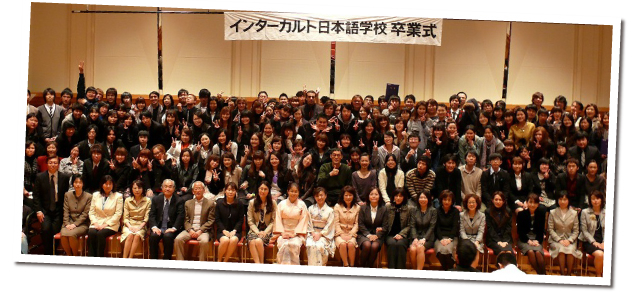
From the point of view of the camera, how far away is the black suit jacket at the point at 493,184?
7.14 m

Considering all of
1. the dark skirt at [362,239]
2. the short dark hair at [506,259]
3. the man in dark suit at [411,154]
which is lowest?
the short dark hair at [506,259]

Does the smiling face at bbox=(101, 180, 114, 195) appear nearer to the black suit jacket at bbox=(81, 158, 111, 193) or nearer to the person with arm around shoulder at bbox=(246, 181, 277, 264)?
the black suit jacket at bbox=(81, 158, 111, 193)

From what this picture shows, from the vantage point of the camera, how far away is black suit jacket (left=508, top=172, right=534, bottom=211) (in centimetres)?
712

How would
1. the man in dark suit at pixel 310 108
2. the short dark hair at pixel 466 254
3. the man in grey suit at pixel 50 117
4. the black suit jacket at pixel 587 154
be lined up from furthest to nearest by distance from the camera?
the man in dark suit at pixel 310 108, the man in grey suit at pixel 50 117, the black suit jacket at pixel 587 154, the short dark hair at pixel 466 254

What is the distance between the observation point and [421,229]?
6.77m

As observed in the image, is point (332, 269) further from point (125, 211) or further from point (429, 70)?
point (429, 70)

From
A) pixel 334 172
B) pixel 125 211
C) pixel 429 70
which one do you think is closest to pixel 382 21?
pixel 429 70

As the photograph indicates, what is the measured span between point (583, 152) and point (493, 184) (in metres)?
1.14

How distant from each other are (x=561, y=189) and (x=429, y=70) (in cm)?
404

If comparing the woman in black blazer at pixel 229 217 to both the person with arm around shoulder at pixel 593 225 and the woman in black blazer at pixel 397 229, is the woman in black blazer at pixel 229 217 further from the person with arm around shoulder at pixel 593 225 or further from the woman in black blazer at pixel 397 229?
the person with arm around shoulder at pixel 593 225

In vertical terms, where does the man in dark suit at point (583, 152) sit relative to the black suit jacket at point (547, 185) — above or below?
above

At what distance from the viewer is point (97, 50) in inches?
423

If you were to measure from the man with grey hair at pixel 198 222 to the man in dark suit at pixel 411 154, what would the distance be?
6.70 feet

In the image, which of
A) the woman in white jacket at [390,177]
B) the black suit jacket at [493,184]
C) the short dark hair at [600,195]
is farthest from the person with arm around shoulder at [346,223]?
the short dark hair at [600,195]
